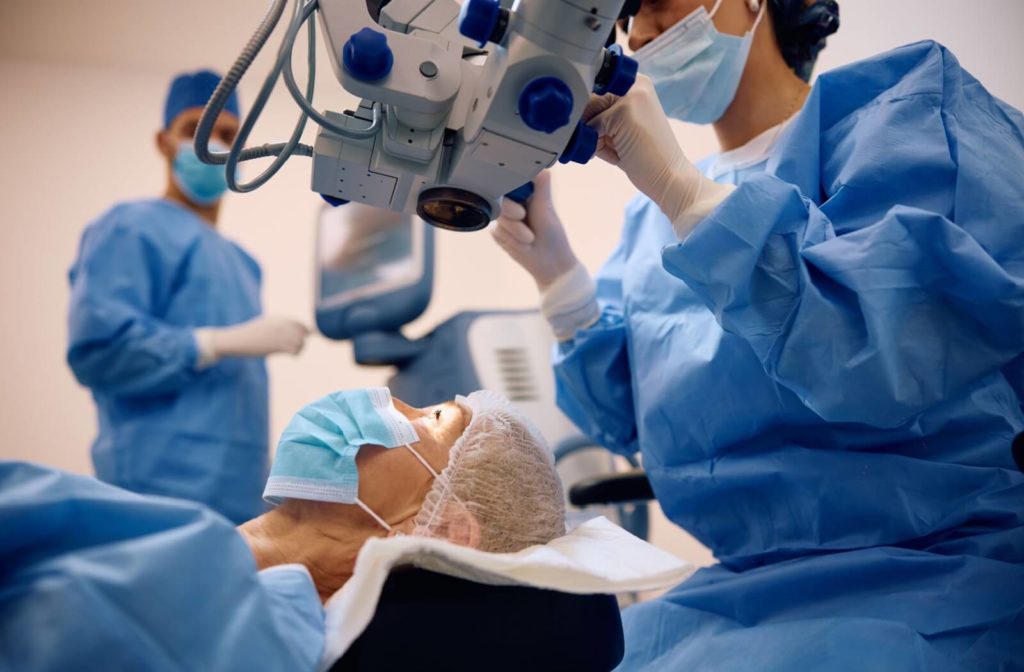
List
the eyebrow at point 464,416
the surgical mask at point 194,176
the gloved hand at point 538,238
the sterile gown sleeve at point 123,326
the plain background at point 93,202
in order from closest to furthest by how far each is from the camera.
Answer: the eyebrow at point 464,416, the gloved hand at point 538,238, the sterile gown sleeve at point 123,326, the surgical mask at point 194,176, the plain background at point 93,202

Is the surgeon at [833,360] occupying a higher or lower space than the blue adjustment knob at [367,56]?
lower

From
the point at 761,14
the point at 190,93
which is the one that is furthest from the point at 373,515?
the point at 190,93

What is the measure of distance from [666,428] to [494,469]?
329mm

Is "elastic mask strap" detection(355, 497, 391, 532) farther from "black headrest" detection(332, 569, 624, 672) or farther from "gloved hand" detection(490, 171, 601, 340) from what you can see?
"gloved hand" detection(490, 171, 601, 340)

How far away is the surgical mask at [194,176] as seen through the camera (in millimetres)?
2258

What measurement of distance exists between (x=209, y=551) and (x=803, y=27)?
117 cm

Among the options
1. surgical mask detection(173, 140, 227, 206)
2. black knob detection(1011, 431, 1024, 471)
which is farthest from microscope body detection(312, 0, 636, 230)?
surgical mask detection(173, 140, 227, 206)

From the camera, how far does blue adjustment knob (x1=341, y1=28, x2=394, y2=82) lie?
2.48ft

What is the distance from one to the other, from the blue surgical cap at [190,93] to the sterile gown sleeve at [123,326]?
47 centimetres

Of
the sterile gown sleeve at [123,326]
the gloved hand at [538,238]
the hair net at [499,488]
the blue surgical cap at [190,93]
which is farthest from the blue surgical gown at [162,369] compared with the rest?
the hair net at [499,488]

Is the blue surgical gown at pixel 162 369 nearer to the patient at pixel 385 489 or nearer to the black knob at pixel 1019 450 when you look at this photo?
the patient at pixel 385 489

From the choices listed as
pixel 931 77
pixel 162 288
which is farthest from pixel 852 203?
pixel 162 288

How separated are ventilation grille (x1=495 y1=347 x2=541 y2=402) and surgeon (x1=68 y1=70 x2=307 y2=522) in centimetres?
59

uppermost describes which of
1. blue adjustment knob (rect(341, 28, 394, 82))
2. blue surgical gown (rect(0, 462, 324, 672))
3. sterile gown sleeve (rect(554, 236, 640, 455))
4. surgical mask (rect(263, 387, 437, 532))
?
blue adjustment knob (rect(341, 28, 394, 82))
